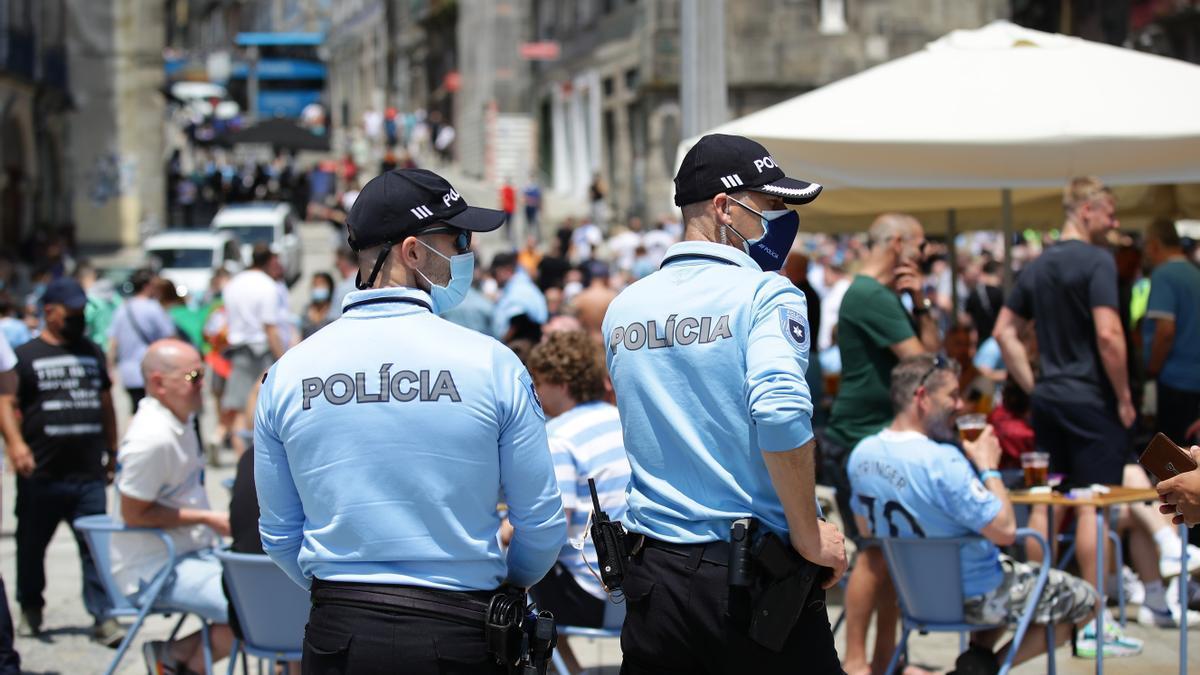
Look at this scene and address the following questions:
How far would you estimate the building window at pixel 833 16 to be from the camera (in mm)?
32562

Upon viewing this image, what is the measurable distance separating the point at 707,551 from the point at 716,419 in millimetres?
308

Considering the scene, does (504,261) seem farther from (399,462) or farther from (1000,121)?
(399,462)

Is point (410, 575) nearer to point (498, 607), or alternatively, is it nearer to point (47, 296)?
point (498, 607)

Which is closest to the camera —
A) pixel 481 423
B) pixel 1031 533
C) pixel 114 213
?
pixel 481 423

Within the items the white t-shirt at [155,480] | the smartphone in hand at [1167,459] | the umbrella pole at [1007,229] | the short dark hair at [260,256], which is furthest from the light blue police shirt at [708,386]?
the short dark hair at [260,256]

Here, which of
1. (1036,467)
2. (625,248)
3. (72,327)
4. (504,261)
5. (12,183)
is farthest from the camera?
(12,183)

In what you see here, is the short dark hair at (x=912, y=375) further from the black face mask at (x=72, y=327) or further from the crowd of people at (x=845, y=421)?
the black face mask at (x=72, y=327)

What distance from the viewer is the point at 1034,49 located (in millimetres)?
7617

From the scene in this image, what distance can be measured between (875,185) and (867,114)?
0.36 m

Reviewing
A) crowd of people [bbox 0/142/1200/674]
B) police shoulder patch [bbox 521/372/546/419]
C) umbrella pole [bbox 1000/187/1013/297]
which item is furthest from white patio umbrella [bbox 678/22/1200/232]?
police shoulder patch [bbox 521/372/546/419]

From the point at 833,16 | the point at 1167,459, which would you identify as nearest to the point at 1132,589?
the point at 1167,459

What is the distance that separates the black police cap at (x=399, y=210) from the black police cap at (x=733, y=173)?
0.52m

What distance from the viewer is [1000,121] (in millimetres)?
7207

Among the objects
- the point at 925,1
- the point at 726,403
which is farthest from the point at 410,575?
the point at 925,1
